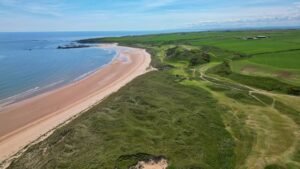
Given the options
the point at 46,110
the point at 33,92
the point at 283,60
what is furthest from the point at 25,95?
the point at 283,60

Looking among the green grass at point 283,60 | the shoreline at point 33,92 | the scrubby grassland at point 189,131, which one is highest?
the green grass at point 283,60

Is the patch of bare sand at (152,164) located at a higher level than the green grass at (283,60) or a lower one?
lower

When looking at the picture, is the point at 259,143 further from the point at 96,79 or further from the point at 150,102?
the point at 96,79

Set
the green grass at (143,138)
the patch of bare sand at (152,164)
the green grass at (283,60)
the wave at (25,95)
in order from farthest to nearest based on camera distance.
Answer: the green grass at (283,60) < the wave at (25,95) < the green grass at (143,138) < the patch of bare sand at (152,164)

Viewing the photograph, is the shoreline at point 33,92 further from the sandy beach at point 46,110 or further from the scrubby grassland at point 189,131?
the scrubby grassland at point 189,131

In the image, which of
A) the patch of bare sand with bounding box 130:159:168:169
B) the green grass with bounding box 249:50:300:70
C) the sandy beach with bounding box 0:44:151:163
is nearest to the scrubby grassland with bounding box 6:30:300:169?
the patch of bare sand with bounding box 130:159:168:169

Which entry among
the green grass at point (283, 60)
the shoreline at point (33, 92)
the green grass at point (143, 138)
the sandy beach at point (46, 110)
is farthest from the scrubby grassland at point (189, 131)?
the shoreline at point (33, 92)

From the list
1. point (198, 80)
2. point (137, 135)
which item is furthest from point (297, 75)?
point (137, 135)

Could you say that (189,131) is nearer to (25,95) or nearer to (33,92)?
(25,95)

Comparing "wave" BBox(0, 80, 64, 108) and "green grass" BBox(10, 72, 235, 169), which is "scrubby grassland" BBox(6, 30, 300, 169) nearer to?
"green grass" BBox(10, 72, 235, 169)
